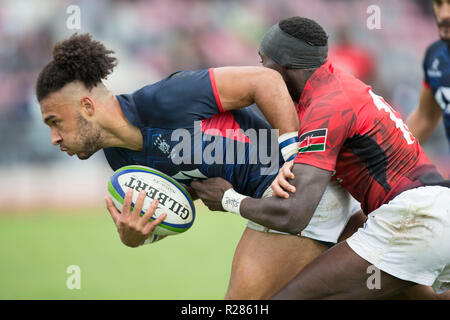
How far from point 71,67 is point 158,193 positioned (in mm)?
1040

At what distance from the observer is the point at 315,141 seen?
12.1ft

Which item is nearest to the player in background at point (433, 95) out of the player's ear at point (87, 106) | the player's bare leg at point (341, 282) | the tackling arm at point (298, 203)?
the player's bare leg at point (341, 282)

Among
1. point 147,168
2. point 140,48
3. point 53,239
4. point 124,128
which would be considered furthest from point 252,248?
point 140,48

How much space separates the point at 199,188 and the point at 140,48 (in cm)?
993

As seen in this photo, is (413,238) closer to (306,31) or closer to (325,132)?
(325,132)

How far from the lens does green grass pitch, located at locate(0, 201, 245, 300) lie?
646 cm

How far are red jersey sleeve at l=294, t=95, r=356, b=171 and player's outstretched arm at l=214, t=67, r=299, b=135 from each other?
0.81ft

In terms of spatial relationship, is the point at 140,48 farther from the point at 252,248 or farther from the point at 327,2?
the point at 252,248

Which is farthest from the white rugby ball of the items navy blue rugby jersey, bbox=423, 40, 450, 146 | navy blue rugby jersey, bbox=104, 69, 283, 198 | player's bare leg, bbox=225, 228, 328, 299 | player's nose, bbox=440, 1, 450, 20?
navy blue rugby jersey, bbox=423, 40, 450, 146

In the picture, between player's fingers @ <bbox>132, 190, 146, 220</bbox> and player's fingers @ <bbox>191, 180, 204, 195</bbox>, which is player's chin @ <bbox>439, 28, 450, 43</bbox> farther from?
player's fingers @ <bbox>132, 190, 146, 220</bbox>

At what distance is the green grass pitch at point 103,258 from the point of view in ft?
21.2

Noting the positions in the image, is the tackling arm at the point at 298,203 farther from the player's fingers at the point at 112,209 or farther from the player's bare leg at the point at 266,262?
the player's fingers at the point at 112,209

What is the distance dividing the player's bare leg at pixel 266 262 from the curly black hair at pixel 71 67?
157 cm

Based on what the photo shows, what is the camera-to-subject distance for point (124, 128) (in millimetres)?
4262
